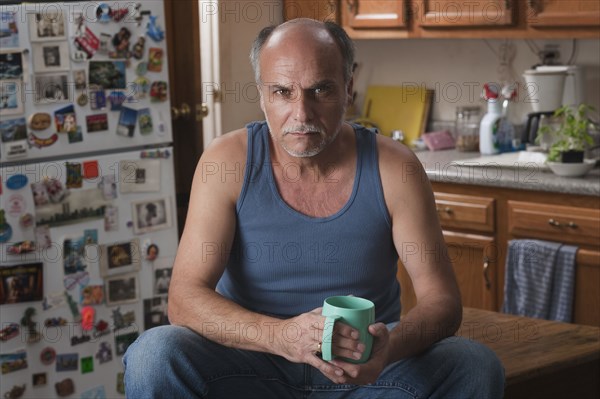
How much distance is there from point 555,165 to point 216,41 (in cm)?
156

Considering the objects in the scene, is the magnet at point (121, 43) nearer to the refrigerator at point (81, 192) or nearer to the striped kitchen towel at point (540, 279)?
the refrigerator at point (81, 192)

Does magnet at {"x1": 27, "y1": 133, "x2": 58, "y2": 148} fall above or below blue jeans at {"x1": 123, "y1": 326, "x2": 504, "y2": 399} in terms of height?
above

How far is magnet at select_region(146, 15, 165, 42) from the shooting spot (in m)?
3.15

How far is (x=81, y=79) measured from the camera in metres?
2.98

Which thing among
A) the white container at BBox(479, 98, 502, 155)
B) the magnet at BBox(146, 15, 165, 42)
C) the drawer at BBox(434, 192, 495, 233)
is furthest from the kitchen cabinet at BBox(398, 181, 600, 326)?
the magnet at BBox(146, 15, 165, 42)

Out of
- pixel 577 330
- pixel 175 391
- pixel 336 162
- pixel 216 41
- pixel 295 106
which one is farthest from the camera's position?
pixel 216 41

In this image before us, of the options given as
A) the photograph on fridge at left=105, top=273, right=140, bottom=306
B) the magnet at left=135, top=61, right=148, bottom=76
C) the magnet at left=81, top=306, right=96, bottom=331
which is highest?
the magnet at left=135, top=61, right=148, bottom=76

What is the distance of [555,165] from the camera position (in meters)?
3.31

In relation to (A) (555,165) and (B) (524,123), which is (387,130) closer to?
(B) (524,123)

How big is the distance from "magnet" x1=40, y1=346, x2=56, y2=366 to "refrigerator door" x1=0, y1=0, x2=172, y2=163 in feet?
1.89

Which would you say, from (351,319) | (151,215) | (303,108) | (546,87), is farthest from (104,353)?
(546,87)

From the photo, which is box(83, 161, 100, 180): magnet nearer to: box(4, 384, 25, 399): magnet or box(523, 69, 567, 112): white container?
box(4, 384, 25, 399): magnet

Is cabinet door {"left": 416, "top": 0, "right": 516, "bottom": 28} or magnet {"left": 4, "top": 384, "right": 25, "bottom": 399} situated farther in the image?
cabinet door {"left": 416, "top": 0, "right": 516, "bottom": 28}

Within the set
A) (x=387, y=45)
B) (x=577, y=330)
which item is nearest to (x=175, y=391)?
(x=577, y=330)
